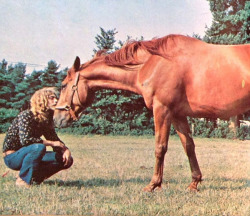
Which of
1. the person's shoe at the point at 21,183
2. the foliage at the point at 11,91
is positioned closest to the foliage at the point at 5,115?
the foliage at the point at 11,91

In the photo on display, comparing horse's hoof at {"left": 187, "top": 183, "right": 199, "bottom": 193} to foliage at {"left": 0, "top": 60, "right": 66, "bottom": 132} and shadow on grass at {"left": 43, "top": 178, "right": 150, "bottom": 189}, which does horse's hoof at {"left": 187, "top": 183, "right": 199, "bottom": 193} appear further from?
foliage at {"left": 0, "top": 60, "right": 66, "bottom": 132}

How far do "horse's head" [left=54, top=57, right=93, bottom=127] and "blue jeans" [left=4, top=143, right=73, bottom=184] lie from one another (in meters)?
0.61

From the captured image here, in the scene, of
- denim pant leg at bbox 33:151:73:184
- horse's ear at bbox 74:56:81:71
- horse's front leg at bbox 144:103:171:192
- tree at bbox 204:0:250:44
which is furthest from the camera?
tree at bbox 204:0:250:44

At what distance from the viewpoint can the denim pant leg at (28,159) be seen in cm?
471

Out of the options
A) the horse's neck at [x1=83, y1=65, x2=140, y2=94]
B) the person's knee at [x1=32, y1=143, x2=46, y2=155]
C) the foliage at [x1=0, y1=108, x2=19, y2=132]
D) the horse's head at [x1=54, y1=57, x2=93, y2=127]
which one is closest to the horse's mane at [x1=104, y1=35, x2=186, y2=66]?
the horse's neck at [x1=83, y1=65, x2=140, y2=94]

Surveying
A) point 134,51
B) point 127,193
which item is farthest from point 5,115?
point 127,193

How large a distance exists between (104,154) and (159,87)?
16.1ft

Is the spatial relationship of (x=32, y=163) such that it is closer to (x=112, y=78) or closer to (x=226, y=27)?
(x=112, y=78)

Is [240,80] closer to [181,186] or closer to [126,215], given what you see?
[181,186]

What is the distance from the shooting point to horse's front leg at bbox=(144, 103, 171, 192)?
4512 mm

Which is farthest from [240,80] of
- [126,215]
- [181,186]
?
[126,215]

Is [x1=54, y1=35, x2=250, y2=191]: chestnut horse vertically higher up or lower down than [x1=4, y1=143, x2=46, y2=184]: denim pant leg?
higher up

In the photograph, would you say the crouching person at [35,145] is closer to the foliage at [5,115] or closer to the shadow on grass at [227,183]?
the shadow on grass at [227,183]

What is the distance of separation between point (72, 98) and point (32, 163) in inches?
47.7
